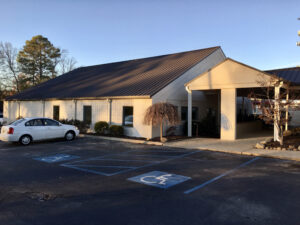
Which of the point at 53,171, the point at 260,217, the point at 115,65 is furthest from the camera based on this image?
the point at 115,65

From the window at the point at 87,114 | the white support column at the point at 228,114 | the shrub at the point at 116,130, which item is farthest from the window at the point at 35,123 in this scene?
the white support column at the point at 228,114

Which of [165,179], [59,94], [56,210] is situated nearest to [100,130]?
[59,94]

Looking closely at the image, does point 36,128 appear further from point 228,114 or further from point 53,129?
point 228,114

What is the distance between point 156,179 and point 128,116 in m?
10.3

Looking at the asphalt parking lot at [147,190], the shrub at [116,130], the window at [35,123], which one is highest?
the window at [35,123]

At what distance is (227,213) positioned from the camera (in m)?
4.63

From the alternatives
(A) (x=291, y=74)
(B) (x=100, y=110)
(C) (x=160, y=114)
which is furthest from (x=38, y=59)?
(A) (x=291, y=74)

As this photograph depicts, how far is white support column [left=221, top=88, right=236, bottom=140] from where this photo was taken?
49.1 feet

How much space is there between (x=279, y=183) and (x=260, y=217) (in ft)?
8.37

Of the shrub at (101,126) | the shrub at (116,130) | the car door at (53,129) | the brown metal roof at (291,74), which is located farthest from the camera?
the shrub at (101,126)

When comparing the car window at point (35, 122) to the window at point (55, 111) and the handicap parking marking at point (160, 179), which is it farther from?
the window at point (55, 111)

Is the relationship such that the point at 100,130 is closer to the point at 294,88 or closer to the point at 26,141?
the point at 26,141

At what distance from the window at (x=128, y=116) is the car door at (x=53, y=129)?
438 centimetres

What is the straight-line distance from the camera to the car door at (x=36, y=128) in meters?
13.2
